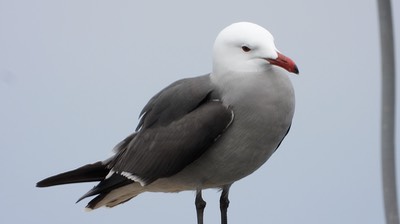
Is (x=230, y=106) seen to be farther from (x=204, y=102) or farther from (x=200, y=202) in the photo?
(x=200, y=202)

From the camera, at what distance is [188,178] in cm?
377

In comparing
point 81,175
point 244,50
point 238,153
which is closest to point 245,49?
point 244,50

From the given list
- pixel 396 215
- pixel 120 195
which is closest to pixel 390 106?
pixel 396 215

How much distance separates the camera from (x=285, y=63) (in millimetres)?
3291

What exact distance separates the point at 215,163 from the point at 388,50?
210 cm

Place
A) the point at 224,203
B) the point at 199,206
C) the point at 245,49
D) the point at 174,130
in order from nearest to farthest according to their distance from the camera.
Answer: the point at 245,49, the point at 174,130, the point at 199,206, the point at 224,203

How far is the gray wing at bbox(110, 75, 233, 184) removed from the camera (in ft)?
11.7

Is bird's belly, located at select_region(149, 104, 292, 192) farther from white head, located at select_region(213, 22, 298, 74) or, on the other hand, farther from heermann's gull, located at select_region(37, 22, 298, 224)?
white head, located at select_region(213, 22, 298, 74)

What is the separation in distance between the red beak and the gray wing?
0.33 meters

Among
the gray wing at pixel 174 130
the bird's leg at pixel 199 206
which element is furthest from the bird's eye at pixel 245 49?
the bird's leg at pixel 199 206

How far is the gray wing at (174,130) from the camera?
357 centimetres

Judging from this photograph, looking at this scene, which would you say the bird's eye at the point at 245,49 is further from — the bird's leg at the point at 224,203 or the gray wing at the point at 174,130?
the bird's leg at the point at 224,203

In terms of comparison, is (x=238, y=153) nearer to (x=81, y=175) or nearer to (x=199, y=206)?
(x=199, y=206)

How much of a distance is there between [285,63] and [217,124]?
44cm
